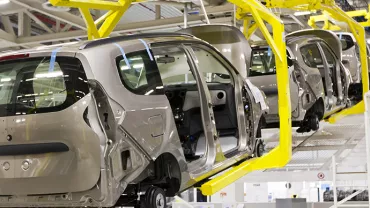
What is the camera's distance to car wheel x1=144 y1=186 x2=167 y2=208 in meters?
3.72

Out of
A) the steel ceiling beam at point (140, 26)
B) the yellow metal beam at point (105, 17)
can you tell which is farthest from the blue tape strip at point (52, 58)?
the steel ceiling beam at point (140, 26)

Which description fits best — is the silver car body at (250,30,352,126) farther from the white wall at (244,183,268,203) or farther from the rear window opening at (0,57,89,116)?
the white wall at (244,183,268,203)

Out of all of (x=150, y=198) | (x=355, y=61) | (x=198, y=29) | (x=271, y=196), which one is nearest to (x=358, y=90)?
(x=355, y=61)

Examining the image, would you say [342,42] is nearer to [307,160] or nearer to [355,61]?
[355,61]

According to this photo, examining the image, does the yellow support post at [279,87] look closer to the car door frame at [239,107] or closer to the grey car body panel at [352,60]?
the car door frame at [239,107]

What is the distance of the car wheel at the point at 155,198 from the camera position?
3719mm

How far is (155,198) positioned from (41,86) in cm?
→ 111

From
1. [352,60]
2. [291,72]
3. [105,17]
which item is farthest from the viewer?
[352,60]

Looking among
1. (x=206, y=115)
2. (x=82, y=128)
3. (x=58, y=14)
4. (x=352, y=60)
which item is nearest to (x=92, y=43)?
(x=82, y=128)

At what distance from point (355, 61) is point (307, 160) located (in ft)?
10.6

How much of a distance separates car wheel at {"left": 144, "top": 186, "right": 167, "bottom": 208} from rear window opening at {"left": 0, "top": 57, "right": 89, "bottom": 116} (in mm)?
860

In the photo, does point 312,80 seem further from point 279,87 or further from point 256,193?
point 256,193

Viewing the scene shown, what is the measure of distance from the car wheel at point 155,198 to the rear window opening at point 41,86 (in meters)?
0.86

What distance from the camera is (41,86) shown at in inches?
139
